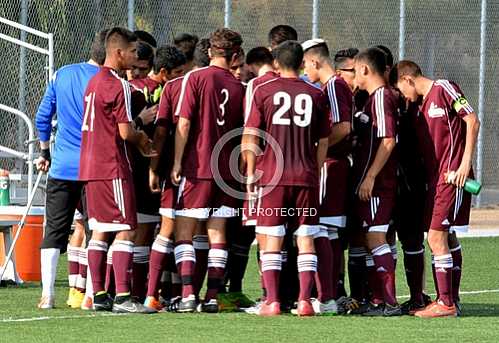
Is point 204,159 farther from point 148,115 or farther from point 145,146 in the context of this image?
point 148,115

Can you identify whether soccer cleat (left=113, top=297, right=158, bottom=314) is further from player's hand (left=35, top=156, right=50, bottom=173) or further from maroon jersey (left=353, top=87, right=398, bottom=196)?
maroon jersey (left=353, top=87, right=398, bottom=196)

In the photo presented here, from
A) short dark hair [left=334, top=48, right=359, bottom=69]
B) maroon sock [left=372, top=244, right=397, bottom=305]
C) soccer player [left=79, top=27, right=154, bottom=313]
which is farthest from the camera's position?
short dark hair [left=334, top=48, right=359, bottom=69]

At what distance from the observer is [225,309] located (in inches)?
425

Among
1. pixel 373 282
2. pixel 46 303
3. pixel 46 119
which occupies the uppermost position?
pixel 46 119

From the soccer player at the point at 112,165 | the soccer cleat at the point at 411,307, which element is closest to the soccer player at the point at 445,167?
the soccer cleat at the point at 411,307

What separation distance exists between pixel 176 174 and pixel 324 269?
1404 millimetres

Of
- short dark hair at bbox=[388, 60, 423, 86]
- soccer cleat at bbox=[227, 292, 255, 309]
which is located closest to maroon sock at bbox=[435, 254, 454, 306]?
short dark hair at bbox=[388, 60, 423, 86]

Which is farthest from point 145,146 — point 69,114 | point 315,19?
point 315,19

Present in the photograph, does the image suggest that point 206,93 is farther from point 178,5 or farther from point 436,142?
point 178,5

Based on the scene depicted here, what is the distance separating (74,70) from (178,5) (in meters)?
9.26

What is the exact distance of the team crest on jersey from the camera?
34.7 ft

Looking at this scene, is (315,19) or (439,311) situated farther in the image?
(315,19)

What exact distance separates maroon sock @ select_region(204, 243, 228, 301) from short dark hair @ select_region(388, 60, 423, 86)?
80.4 inches

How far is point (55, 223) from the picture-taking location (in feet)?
35.5
